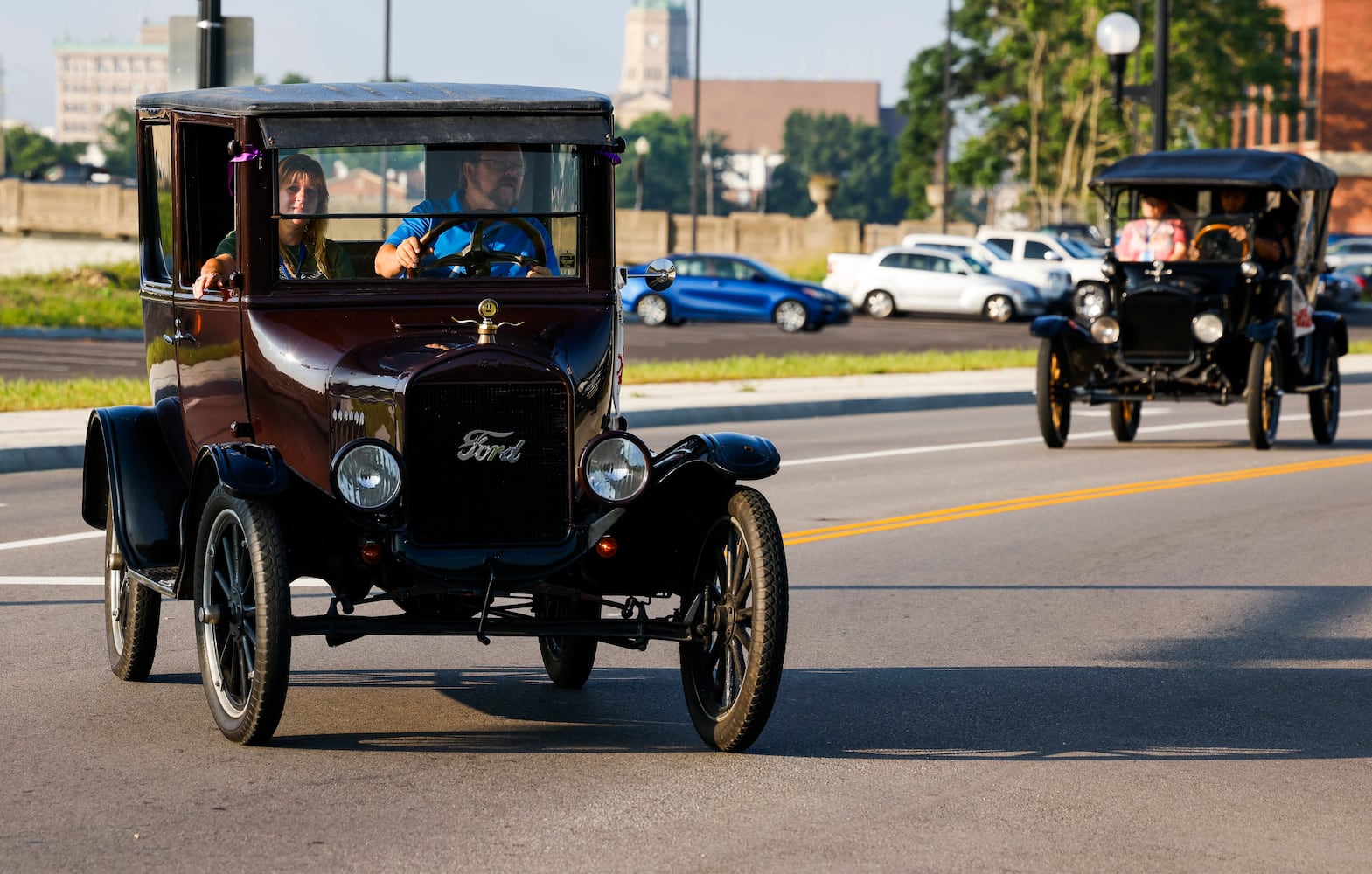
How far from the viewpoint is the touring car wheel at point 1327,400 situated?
60.3 ft

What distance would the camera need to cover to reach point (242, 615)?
21.5ft

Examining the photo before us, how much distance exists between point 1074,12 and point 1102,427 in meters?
42.8

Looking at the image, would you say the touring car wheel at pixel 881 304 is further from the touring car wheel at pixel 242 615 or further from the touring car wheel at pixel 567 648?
the touring car wheel at pixel 242 615

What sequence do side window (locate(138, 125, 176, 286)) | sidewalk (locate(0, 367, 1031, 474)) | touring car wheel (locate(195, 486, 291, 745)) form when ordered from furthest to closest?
sidewalk (locate(0, 367, 1031, 474)) < side window (locate(138, 125, 176, 286)) < touring car wheel (locate(195, 486, 291, 745))

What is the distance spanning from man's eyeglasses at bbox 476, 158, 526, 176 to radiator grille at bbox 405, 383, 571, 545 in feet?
3.25

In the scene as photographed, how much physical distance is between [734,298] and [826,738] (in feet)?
108

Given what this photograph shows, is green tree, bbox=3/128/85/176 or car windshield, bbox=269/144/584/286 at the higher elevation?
green tree, bbox=3/128/85/176

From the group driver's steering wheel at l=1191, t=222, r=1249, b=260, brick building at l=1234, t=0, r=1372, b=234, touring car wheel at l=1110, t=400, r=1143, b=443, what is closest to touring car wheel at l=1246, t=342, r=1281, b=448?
driver's steering wheel at l=1191, t=222, r=1249, b=260

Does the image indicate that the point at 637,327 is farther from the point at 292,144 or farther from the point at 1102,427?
the point at 292,144

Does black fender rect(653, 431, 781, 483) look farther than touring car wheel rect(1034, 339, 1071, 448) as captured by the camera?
No

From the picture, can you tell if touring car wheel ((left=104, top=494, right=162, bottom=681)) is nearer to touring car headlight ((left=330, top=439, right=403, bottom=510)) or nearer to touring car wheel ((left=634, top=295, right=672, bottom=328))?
touring car headlight ((left=330, top=439, right=403, bottom=510))

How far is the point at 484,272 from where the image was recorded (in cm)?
727

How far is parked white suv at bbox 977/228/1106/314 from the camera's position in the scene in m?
44.7

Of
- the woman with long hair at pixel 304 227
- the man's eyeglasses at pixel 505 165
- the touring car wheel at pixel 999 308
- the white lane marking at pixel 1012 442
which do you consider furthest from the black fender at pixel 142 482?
the touring car wheel at pixel 999 308
